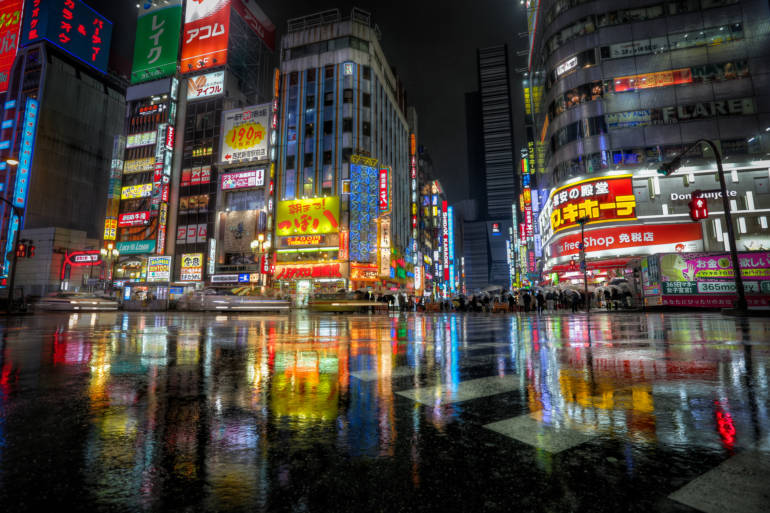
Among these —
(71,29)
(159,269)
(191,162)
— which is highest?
(71,29)

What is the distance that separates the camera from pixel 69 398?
2.39 meters

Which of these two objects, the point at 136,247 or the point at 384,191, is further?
the point at 136,247

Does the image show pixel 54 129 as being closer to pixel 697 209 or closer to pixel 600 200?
pixel 600 200

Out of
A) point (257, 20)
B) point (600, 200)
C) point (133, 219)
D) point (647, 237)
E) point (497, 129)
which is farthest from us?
point (497, 129)

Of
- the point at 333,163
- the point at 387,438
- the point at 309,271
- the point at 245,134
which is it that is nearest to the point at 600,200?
the point at 333,163

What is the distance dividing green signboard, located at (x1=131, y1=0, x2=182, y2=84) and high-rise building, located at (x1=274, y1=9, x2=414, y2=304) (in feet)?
53.7

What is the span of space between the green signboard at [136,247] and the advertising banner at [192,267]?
13.7 feet

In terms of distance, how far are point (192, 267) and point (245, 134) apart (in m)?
17.8

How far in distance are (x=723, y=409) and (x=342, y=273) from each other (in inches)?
1585

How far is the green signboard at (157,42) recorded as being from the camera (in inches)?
2019

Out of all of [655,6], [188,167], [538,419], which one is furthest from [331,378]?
[188,167]

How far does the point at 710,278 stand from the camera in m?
19.2

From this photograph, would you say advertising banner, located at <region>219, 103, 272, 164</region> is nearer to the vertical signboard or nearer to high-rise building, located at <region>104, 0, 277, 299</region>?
high-rise building, located at <region>104, 0, 277, 299</region>

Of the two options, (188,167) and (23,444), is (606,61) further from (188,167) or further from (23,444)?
(188,167)
